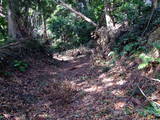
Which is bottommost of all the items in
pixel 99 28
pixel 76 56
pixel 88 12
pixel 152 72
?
pixel 76 56

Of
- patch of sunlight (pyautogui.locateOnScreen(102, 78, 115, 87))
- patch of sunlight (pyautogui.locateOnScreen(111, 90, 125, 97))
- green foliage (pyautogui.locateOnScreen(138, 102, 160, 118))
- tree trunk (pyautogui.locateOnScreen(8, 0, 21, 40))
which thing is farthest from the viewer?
tree trunk (pyautogui.locateOnScreen(8, 0, 21, 40))

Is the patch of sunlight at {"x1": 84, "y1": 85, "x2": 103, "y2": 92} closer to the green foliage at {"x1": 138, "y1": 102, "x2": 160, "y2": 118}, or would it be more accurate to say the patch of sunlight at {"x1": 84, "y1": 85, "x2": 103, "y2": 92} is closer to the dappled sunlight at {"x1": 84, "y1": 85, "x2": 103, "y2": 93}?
the dappled sunlight at {"x1": 84, "y1": 85, "x2": 103, "y2": 93}

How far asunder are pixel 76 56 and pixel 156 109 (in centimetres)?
1194

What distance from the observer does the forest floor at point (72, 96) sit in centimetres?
512

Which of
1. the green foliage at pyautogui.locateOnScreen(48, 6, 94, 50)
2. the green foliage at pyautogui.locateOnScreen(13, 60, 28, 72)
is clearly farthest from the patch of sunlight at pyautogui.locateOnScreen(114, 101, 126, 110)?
the green foliage at pyautogui.locateOnScreen(48, 6, 94, 50)

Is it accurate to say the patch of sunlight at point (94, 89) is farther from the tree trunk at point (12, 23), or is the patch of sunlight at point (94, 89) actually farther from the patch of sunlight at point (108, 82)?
the tree trunk at point (12, 23)

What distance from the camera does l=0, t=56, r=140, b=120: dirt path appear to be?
5.14 metres

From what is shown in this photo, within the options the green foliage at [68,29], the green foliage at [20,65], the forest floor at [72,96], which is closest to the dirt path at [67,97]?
the forest floor at [72,96]

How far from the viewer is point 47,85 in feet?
24.9

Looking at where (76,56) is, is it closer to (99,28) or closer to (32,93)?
(99,28)

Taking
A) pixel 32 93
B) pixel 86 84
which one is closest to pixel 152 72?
pixel 86 84

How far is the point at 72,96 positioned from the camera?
6.53m

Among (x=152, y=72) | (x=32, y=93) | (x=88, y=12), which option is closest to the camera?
(x=152, y=72)

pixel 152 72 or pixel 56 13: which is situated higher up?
pixel 56 13
